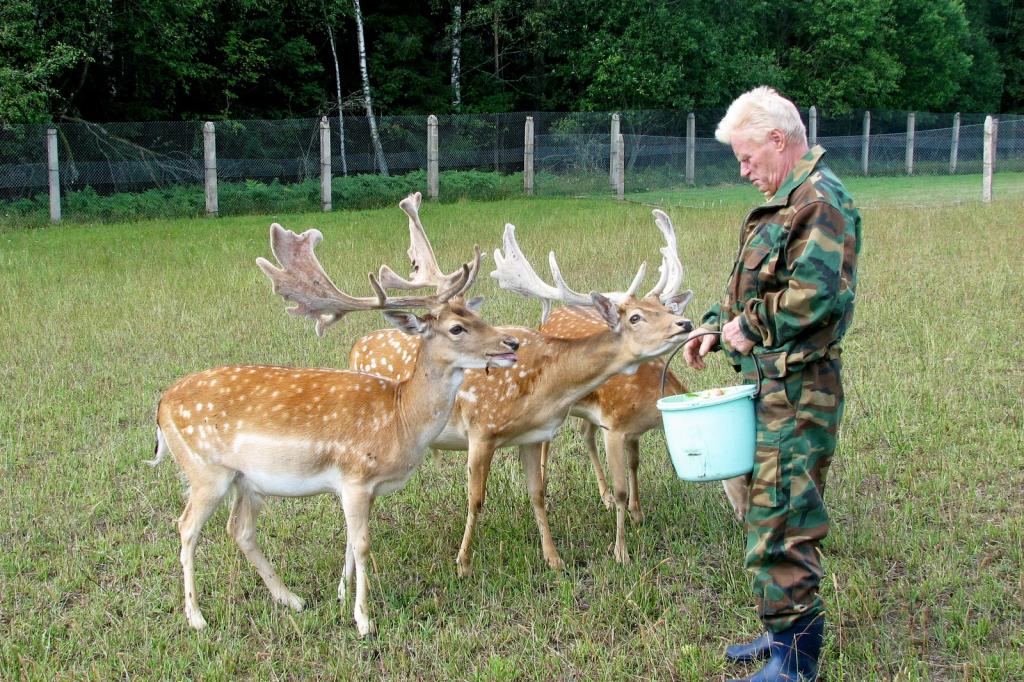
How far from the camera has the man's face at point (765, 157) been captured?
3594 millimetres

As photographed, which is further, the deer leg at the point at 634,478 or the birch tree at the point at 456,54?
the birch tree at the point at 456,54

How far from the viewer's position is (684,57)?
→ 30.4m

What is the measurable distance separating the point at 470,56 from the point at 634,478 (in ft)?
86.4

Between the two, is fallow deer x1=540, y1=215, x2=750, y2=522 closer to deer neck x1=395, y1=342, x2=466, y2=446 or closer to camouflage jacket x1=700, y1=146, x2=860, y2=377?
deer neck x1=395, y1=342, x2=466, y2=446

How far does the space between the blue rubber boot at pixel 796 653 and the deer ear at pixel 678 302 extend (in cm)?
177

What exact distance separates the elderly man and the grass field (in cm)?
40

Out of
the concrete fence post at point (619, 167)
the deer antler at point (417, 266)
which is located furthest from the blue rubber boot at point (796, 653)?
the concrete fence post at point (619, 167)

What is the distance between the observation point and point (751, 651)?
3832mm

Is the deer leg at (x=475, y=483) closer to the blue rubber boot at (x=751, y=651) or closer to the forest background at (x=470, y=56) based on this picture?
the blue rubber boot at (x=751, y=651)

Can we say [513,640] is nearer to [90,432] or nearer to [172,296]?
[90,432]

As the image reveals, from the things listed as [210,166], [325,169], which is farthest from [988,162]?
[210,166]

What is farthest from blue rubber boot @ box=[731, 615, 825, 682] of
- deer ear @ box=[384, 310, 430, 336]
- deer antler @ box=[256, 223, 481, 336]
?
deer antler @ box=[256, 223, 481, 336]

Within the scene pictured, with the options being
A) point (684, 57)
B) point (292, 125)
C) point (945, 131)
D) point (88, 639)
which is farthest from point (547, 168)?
point (88, 639)

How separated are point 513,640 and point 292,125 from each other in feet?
58.1
